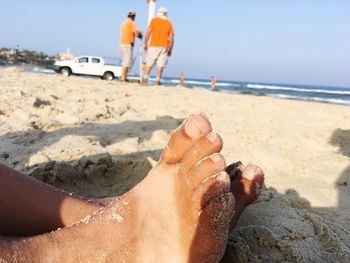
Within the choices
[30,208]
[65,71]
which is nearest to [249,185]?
[30,208]

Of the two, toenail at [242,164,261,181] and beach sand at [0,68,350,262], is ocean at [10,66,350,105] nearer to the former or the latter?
beach sand at [0,68,350,262]

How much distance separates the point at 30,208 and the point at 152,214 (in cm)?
39

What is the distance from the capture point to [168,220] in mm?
1148

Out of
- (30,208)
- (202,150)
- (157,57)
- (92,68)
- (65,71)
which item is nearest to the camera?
(202,150)

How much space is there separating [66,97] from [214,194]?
3.75 metres

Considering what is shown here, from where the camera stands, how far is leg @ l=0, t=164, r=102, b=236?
1.30 metres

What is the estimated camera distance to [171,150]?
1209mm

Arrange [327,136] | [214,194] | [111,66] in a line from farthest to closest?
[111,66]
[327,136]
[214,194]

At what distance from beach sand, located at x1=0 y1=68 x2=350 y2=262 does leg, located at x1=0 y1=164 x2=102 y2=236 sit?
51cm

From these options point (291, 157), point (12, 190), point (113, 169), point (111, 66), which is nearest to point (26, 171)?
point (113, 169)

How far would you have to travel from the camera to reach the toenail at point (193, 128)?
1169mm

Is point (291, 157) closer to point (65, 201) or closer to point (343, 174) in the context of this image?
point (343, 174)

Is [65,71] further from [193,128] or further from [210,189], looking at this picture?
[210,189]

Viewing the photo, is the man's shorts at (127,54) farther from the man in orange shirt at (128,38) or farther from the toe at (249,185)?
the toe at (249,185)
